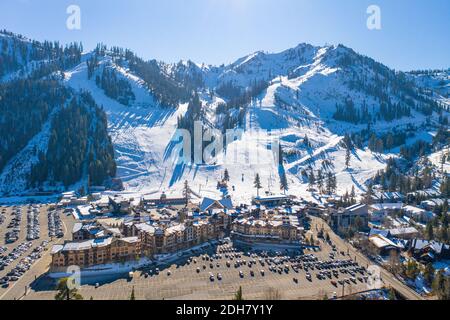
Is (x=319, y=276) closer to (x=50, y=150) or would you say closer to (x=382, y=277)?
(x=382, y=277)

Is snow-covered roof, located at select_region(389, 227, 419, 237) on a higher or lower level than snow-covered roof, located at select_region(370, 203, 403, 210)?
lower

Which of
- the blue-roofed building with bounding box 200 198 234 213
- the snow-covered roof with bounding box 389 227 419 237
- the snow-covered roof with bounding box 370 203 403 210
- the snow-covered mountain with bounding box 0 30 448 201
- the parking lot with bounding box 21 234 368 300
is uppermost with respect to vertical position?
the snow-covered mountain with bounding box 0 30 448 201

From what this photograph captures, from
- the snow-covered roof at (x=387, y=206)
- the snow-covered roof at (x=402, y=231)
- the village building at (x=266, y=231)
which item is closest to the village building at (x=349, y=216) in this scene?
the snow-covered roof at (x=387, y=206)

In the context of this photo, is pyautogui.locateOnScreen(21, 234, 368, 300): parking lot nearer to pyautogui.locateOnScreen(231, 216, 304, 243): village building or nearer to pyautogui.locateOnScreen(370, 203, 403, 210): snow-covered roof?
pyautogui.locateOnScreen(231, 216, 304, 243): village building

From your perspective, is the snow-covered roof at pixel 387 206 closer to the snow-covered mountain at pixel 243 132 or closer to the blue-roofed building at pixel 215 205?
the snow-covered mountain at pixel 243 132

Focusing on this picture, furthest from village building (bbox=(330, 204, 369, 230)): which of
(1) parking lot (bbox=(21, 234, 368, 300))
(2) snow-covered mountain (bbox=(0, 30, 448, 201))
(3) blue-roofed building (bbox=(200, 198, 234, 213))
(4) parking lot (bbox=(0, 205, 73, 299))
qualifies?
(4) parking lot (bbox=(0, 205, 73, 299))

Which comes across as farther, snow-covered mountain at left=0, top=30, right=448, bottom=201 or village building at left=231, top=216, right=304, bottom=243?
snow-covered mountain at left=0, top=30, right=448, bottom=201

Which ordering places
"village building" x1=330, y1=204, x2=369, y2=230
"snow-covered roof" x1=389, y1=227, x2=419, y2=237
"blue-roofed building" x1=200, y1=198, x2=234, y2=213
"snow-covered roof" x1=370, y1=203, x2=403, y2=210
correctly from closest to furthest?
"snow-covered roof" x1=389, y1=227, x2=419, y2=237 < "village building" x1=330, y1=204, x2=369, y2=230 < "blue-roofed building" x1=200, y1=198, x2=234, y2=213 < "snow-covered roof" x1=370, y1=203, x2=403, y2=210
